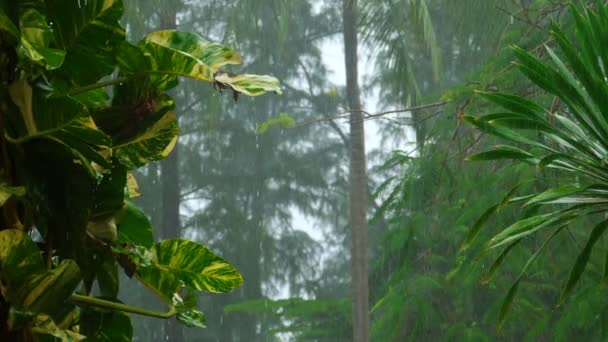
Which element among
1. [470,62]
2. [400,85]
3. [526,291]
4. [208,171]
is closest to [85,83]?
[526,291]

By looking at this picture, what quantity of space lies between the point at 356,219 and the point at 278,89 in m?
5.36

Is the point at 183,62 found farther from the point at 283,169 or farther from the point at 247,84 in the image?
the point at 283,169

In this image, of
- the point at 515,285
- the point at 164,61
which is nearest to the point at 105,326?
the point at 164,61

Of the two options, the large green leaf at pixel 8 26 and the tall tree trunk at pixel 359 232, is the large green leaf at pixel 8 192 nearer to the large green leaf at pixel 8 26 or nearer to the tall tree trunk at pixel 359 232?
the large green leaf at pixel 8 26

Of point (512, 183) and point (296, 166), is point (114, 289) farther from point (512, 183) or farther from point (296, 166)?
point (296, 166)

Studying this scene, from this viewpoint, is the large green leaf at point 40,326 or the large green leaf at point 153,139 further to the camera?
the large green leaf at point 153,139

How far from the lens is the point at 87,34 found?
80 centimetres

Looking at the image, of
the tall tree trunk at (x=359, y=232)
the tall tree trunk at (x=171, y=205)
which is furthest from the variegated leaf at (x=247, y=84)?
the tall tree trunk at (x=171, y=205)

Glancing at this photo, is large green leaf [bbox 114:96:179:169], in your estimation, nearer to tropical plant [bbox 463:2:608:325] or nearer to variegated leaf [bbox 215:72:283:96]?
variegated leaf [bbox 215:72:283:96]

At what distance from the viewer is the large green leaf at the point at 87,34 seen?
2.58ft

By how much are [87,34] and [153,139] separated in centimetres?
12

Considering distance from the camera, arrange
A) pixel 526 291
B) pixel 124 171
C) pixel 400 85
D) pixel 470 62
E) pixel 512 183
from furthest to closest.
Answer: pixel 470 62 → pixel 400 85 → pixel 526 291 → pixel 512 183 → pixel 124 171

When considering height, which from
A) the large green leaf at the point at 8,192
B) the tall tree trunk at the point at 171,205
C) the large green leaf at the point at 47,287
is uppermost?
the tall tree trunk at the point at 171,205

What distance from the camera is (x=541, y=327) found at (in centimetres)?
482
